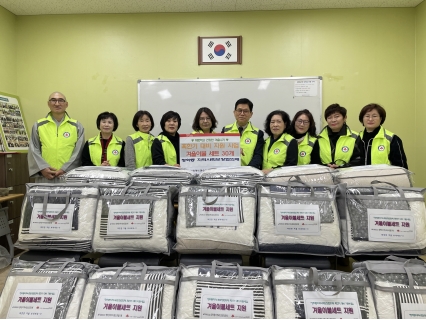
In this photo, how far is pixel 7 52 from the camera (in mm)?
3732

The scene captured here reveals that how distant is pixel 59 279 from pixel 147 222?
0.42 meters

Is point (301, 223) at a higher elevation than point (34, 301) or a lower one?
higher

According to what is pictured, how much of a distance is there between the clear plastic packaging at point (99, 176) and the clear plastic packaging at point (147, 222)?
7.9 inches

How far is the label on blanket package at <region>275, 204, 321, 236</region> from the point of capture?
1.34 m

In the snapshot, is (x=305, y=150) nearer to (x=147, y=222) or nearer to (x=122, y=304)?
(x=147, y=222)

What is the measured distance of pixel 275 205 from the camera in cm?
139

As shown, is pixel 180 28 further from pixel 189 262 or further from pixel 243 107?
pixel 189 262

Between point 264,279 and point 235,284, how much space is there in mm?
120

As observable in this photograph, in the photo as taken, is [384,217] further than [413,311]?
Yes

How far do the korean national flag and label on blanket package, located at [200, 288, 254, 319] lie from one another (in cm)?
310

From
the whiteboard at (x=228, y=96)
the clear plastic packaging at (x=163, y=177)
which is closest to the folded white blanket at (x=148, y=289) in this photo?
the clear plastic packaging at (x=163, y=177)

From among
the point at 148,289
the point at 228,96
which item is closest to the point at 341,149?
the point at 228,96

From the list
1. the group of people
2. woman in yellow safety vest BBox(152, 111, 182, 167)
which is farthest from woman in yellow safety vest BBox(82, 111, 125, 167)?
woman in yellow safety vest BBox(152, 111, 182, 167)

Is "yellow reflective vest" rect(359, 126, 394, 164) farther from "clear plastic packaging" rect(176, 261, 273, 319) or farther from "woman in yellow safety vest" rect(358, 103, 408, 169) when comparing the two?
"clear plastic packaging" rect(176, 261, 273, 319)
